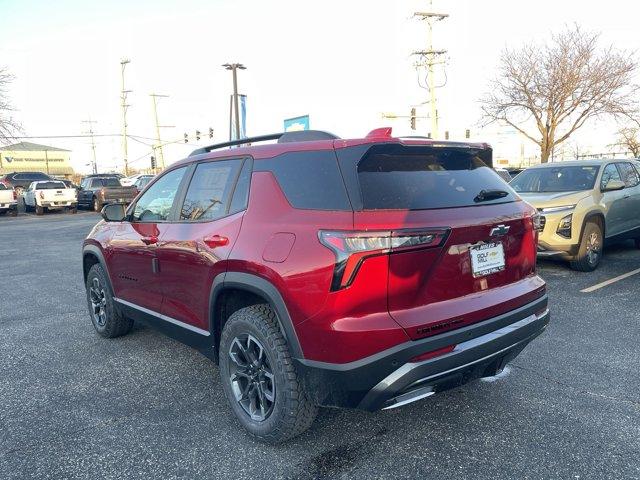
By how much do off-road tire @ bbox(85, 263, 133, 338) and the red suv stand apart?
1560 mm

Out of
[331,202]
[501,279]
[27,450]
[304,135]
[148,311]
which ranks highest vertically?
[304,135]

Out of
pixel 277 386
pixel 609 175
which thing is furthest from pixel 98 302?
pixel 609 175

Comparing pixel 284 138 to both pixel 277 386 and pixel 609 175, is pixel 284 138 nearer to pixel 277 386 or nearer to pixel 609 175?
pixel 277 386

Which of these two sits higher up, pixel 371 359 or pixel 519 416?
pixel 371 359

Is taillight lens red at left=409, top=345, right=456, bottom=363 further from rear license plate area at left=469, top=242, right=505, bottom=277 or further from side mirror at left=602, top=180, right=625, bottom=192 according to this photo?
side mirror at left=602, top=180, right=625, bottom=192

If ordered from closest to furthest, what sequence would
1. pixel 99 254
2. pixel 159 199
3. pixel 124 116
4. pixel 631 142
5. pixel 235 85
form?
pixel 159 199 → pixel 99 254 → pixel 235 85 → pixel 124 116 → pixel 631 142

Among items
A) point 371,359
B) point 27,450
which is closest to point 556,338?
point 371,359

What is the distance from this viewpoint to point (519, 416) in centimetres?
312

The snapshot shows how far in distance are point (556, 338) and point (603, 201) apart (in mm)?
3940

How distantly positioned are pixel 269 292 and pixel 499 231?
133 cm

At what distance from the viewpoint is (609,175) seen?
7.85m

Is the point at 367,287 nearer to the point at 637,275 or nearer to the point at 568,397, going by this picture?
the point at 568,397

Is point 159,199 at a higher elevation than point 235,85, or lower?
lower

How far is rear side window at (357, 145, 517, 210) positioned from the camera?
253 cm
